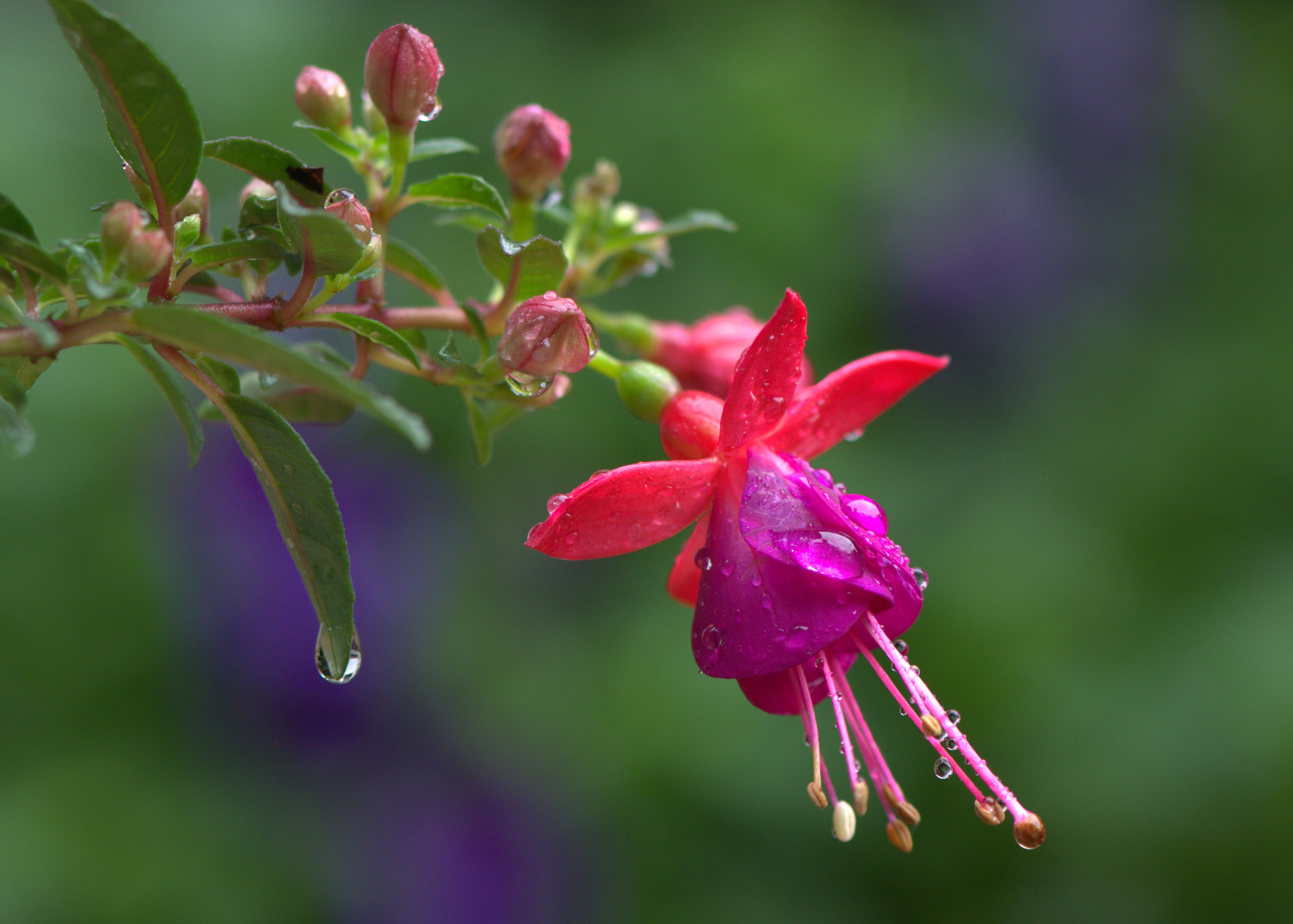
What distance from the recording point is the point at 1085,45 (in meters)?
3.72

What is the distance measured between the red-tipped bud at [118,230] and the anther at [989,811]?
75cm

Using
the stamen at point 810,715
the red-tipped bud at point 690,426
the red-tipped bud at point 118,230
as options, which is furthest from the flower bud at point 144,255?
the stamen at point 810,715

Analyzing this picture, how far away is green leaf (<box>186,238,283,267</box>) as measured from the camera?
0.73m

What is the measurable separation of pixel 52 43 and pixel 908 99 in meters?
2.61

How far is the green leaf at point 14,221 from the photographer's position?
0.67 m

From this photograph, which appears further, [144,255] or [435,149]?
[435,149]

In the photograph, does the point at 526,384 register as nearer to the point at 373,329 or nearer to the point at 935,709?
the point at 373,329

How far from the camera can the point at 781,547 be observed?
0.81m

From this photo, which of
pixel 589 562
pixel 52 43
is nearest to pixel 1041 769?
pixel 589 562

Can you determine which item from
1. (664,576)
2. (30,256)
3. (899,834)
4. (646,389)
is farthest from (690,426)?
(664,576)

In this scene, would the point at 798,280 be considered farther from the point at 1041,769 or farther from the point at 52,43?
→ the point at 52,43

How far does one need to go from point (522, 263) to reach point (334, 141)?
20 centimetres

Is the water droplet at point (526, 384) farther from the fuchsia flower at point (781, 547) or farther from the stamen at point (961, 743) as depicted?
the stamen at point (961, 743)

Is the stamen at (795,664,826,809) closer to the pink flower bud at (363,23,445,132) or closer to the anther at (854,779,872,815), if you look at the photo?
the anther at (854,779,872,815)
